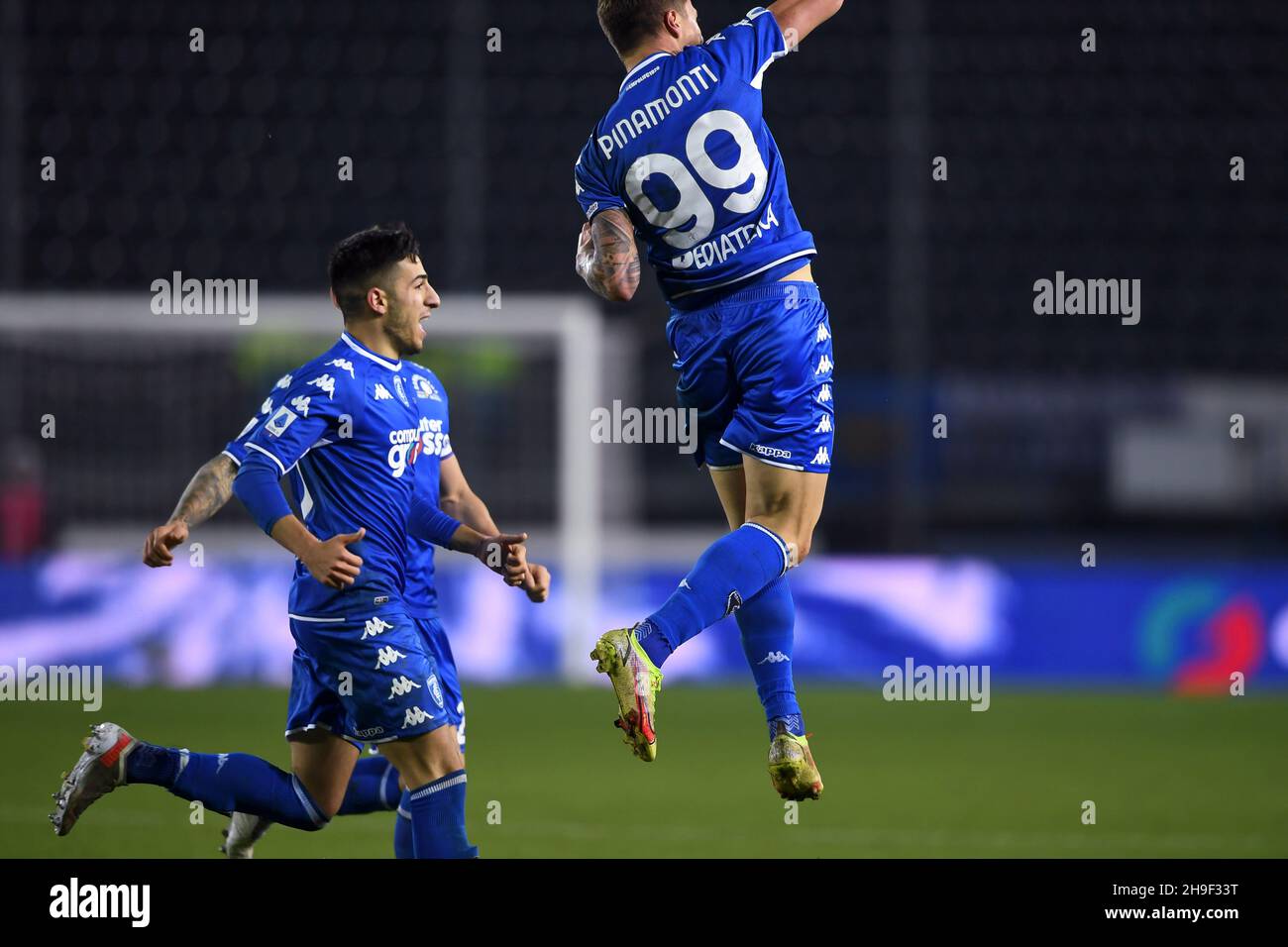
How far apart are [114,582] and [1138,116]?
42.7 ft

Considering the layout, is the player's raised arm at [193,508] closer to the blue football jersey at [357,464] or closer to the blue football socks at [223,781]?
the blue football jersey at [357,464]

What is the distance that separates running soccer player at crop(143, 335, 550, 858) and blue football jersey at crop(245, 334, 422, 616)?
2.6 inches

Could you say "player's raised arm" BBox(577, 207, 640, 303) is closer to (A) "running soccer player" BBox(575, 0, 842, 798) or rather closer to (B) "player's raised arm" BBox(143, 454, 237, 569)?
(A) "running soccer player" BBox(575, 0, 842, 798)

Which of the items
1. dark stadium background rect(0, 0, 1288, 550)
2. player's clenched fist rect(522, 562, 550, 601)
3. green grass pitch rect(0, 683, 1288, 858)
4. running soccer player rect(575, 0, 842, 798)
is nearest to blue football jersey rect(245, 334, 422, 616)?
player's clenched fist rect(522, 562, 550, 601)

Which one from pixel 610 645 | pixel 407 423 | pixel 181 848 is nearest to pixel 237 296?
pixel 181 848

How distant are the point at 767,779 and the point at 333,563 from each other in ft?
16.7

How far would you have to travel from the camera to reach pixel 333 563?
186 inches

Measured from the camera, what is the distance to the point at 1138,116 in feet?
65.3

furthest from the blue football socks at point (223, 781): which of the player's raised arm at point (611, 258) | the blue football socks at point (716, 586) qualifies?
the player's raised arm at point (611, 258)

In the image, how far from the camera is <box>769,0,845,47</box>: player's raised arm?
511cm

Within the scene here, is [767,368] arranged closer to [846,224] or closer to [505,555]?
[505,555]

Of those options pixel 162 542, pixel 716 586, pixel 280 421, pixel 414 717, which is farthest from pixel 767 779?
pixel 162 542

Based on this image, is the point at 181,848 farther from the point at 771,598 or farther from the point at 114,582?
the point at 114,582

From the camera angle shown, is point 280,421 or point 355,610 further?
point 355,610
